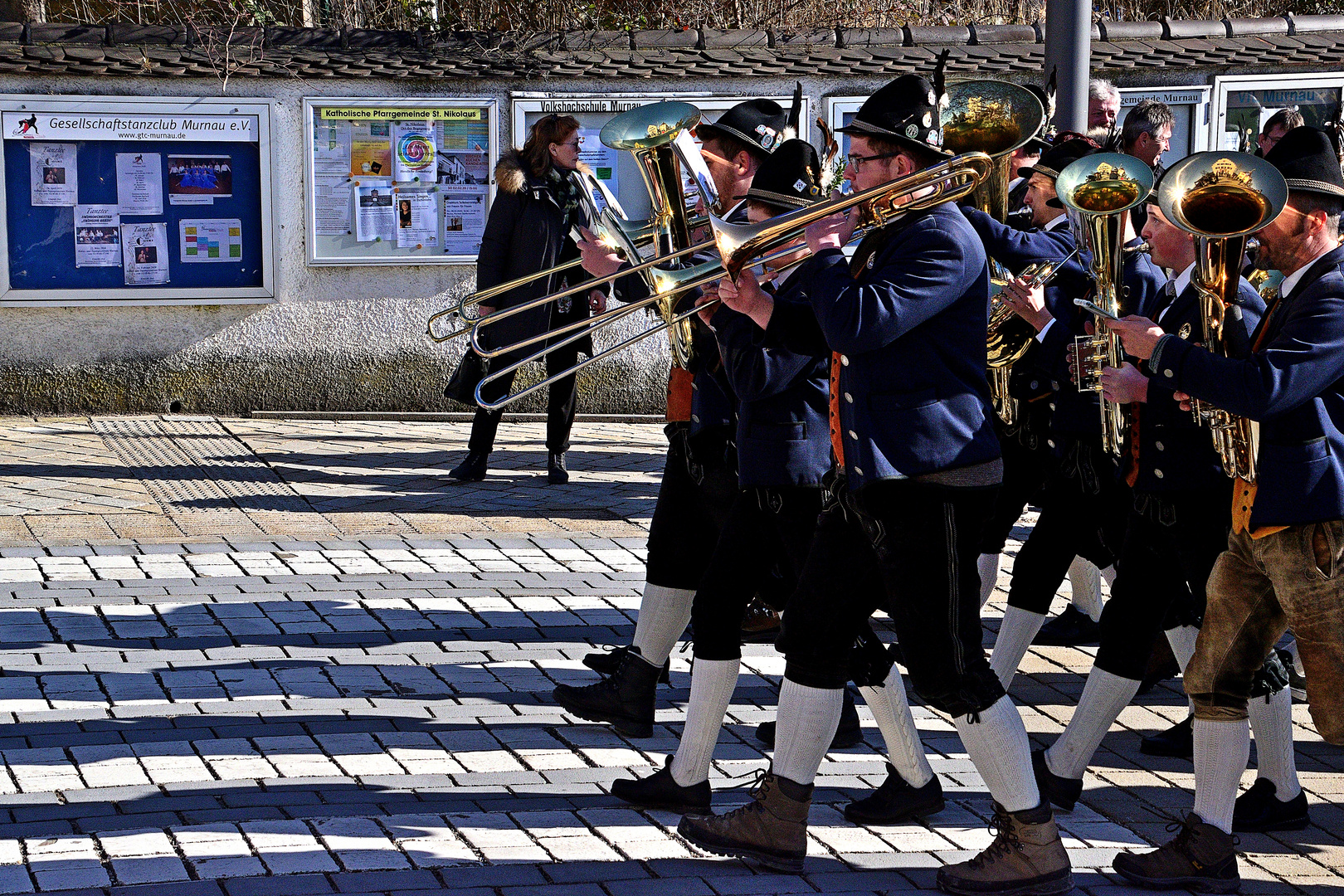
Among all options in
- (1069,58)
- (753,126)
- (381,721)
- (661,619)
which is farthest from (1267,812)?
(1069,58)

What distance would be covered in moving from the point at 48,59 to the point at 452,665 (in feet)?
20.5

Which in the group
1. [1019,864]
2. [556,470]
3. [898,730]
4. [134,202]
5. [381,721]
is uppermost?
[134,202]

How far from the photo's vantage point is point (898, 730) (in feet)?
14.6

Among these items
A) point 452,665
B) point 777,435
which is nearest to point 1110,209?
point 777,435

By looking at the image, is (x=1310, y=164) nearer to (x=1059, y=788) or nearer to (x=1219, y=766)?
(x=1219, y=766)

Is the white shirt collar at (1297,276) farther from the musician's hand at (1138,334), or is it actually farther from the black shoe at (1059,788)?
the black shoe at (1059,788)

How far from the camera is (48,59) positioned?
10.4 meters

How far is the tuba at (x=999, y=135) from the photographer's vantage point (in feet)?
17.1

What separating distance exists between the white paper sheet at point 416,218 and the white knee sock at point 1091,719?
7.27 meters

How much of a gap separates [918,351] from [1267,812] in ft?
5.53

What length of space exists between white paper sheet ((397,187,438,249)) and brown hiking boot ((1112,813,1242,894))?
25.9 ft

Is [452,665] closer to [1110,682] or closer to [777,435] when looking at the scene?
[777,435]

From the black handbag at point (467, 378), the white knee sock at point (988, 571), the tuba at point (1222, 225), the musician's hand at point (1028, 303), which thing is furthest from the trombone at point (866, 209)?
the black handbag at point (467, 378)

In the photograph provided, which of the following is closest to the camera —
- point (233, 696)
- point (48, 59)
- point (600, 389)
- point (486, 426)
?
point (233, 696)
